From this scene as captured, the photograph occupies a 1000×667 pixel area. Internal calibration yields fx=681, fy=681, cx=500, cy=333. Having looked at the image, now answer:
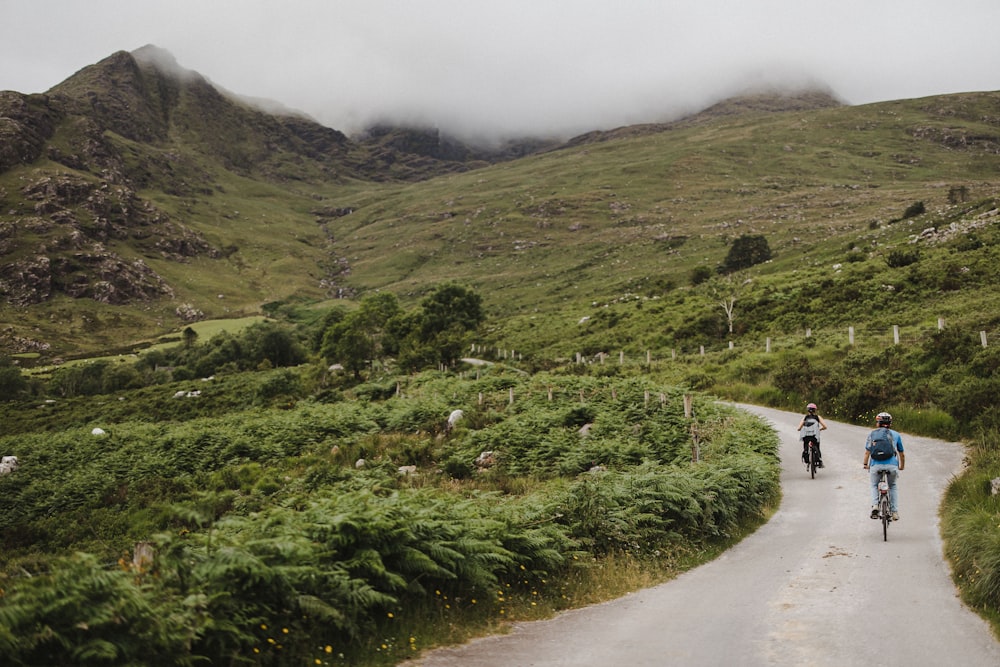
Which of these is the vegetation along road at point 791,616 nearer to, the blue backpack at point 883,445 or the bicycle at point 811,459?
the blue backpack at point 883,445

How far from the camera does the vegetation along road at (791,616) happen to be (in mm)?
8547

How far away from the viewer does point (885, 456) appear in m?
14.9

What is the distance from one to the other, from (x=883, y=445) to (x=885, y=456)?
24 centimetres

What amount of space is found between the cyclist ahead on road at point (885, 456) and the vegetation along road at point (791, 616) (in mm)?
809

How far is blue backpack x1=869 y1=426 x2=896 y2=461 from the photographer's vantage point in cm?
1481

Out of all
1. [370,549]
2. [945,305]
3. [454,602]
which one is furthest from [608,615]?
[945,305]

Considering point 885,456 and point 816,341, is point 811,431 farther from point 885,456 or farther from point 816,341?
point 816,341

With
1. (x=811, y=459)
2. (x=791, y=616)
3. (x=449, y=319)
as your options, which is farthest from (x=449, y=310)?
(x=791, y=616)

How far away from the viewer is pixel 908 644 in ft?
28.6

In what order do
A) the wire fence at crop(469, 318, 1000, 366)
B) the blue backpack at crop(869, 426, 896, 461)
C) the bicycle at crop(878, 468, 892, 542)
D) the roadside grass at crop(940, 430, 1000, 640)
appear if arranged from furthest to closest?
the wire fence at crop(469, 318, 1000, 366) → the blue backpack at crop(869, 426, 896, 461) → the bicycle at crop(878, 468, 892, 542) → the roadside grass at crop(940, 430, 1000, 640)

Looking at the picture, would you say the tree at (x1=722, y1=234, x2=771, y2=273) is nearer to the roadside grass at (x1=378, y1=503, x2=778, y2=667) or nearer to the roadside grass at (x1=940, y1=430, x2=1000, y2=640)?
the roadside grass at (x1=940, y1=430, x2=1000, y2=640)

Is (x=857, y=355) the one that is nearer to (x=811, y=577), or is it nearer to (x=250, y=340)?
(x=811, y=577)

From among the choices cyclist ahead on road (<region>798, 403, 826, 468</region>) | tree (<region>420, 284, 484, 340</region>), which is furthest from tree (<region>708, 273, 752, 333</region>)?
cyclist ahead on road (<region>798, 403, 826, 468</region>)

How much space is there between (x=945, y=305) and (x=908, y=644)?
42.5 m
